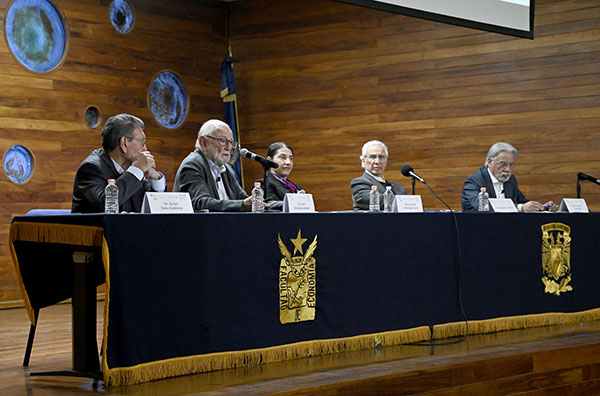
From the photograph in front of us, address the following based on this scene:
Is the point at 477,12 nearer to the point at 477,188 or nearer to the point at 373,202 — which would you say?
the point at 477,188

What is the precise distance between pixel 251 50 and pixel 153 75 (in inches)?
43.9

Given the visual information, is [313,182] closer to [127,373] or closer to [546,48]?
[546,48]

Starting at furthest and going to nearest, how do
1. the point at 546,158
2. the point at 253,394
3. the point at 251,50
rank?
the point at 251,50 → the point at 546,158 → the point at 253,394

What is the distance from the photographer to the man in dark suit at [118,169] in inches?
141

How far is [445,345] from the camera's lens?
3785mm

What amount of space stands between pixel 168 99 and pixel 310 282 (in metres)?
4.54

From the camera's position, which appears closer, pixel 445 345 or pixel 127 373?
pixel 127 373

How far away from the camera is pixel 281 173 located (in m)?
5.59

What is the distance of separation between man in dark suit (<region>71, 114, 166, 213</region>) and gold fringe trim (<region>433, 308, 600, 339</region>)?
1555 mm

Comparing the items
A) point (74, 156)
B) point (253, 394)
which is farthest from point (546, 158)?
point (253, 394)

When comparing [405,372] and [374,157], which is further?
[374,157]

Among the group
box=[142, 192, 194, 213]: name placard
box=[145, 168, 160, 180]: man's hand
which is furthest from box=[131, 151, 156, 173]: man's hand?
box=[142, 192, 194, 213]: name placard

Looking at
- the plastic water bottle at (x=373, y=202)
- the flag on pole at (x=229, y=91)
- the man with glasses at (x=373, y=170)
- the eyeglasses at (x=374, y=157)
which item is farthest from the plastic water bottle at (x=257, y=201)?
the flag on pole at (x=229, y=91)

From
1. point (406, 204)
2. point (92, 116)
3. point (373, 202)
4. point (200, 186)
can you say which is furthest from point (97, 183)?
point (92, 116)
